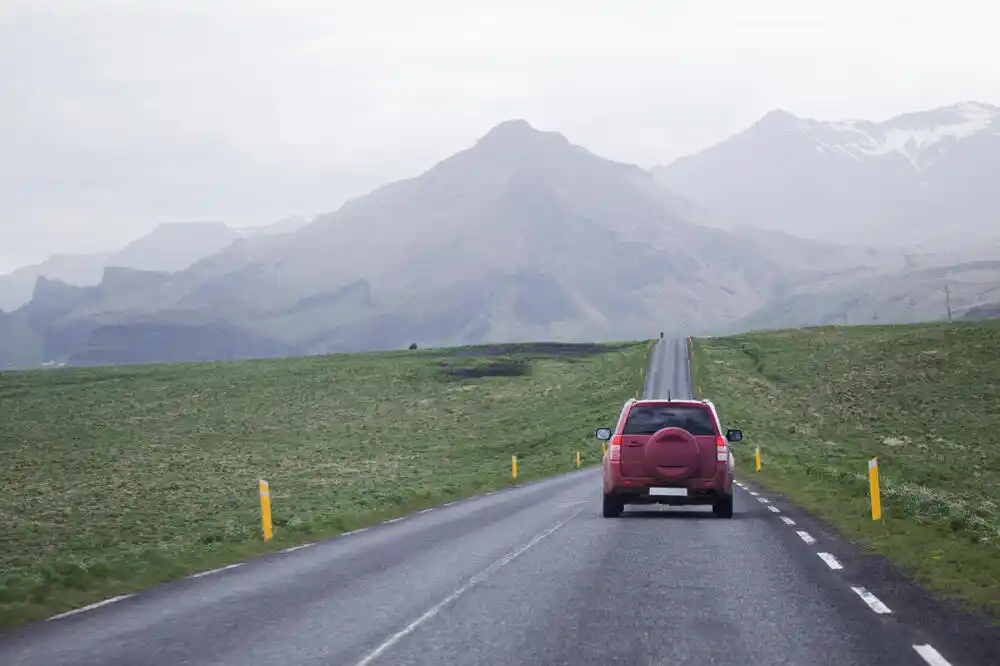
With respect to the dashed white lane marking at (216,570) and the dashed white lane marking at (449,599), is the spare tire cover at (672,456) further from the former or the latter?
the dashed white lane marking at (216,570)

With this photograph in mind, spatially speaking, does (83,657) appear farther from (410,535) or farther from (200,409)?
(200,409)

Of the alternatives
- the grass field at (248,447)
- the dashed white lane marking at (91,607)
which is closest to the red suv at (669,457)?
the grass field at (248,447)

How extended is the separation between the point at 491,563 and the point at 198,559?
5.23 metres

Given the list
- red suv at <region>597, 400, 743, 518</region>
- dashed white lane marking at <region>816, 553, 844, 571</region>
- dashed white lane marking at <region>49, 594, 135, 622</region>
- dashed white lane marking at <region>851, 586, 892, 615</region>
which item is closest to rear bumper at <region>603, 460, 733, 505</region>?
red suv at <region>597, 400, 743, 518</region>

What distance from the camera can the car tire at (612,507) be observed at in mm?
22781

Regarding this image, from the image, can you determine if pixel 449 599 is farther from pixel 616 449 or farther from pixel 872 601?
pixel 616 449

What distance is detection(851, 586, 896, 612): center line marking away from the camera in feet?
38.3

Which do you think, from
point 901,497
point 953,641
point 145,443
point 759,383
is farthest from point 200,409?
point 953,641

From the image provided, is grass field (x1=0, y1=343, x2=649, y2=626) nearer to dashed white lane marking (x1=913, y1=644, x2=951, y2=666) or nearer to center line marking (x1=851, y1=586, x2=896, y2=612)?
center line marking (x1=851, y1=586, x2=896, y2=612)

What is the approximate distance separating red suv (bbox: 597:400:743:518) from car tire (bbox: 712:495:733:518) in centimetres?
3

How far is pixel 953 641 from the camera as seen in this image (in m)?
10.0

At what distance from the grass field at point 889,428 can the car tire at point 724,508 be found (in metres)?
1.84

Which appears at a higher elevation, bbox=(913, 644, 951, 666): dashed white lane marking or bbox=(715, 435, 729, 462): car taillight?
bbox=(715, 435, 729, 462): car taillight

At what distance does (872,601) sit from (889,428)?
7102 cm
